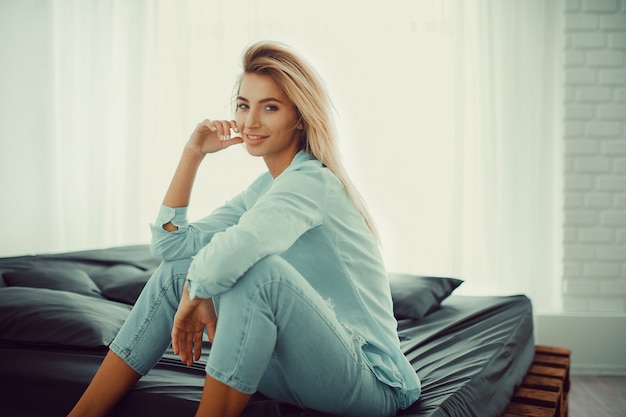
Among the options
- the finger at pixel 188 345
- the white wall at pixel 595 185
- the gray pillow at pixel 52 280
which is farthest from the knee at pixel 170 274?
the white wall at pixel 595 185

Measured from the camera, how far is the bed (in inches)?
60.0

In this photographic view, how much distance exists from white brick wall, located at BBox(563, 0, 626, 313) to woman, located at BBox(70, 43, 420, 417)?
223 centimetres

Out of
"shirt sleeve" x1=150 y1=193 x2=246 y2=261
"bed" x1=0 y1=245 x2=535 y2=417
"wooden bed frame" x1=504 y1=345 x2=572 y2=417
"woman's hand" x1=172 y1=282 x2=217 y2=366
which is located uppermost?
"shirt sleeve" x1=150 y1=193 x2=246 y2=261

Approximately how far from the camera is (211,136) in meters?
1.72

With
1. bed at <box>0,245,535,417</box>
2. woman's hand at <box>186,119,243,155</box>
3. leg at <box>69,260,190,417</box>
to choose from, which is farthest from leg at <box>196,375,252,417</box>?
woman's hand at <box>186,119,243,155</box>

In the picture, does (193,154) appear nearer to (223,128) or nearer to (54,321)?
(223,128)

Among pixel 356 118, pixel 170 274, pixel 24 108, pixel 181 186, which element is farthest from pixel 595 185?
pixel 24 108

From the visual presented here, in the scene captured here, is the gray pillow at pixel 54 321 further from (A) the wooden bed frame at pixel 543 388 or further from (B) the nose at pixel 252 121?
(A) the wooden bed frame at pixel 543 388

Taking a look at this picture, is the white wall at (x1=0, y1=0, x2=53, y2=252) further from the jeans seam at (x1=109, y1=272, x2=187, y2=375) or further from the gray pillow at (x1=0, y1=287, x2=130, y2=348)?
the jeans seam at (x1=109, y1=272, x2=187, y2=375)

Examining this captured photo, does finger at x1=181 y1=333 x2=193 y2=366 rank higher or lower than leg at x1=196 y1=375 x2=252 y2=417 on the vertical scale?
higher

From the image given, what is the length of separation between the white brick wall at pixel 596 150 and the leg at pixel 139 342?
2547 millimetres

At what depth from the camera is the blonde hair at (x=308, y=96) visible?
5.04 ft

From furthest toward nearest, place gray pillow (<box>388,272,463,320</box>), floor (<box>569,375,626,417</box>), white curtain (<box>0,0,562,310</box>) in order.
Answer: white curtain (<box>0,0,562,310</box>), floor (<box>569,375,626,417</box>), gray pillow (<box>388,272,463,320</box>)

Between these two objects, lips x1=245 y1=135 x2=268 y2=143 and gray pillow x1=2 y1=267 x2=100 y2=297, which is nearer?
lips x1=245 y1=135 x2=268 y2=143
